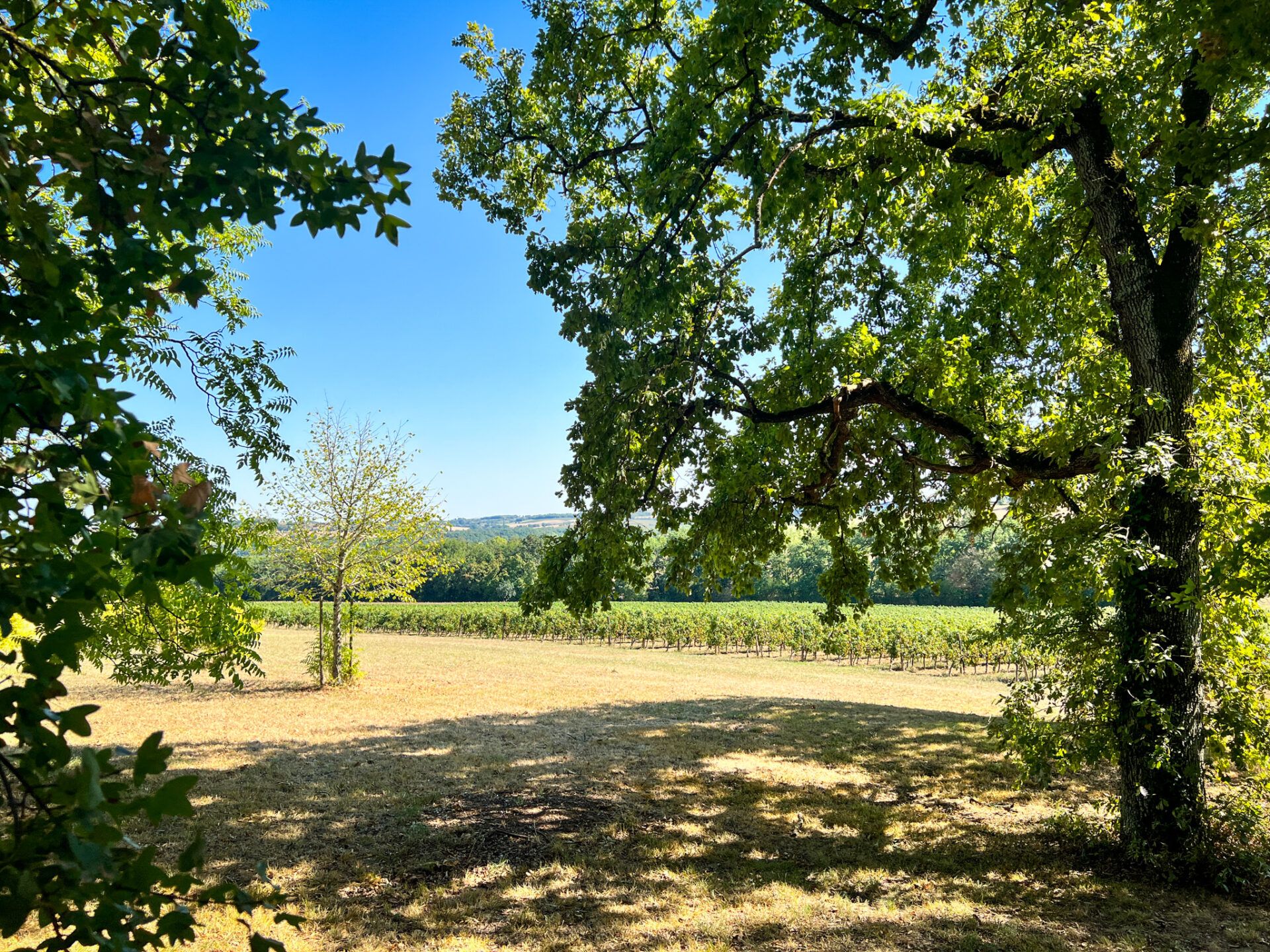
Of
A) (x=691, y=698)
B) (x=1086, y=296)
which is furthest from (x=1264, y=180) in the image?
(x=691, y=698)

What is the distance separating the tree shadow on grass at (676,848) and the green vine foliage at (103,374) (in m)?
4.64

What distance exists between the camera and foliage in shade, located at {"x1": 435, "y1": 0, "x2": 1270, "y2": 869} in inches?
224

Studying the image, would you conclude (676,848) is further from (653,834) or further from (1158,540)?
(1158,540)

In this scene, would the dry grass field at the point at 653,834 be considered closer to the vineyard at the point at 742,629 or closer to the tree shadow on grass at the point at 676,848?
the tree shadow on grass at the point at 676,848

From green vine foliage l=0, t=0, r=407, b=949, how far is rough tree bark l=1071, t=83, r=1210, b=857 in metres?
6.32

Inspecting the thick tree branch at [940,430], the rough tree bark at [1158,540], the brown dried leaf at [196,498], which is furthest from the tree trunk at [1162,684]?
the brown dried leaf at [196,498]

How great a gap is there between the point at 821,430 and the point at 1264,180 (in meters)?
5.19

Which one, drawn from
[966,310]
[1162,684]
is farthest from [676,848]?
[966,310]

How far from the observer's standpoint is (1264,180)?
5141 mm

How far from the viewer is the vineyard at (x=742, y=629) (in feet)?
100

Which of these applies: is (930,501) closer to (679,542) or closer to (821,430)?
(821,430)

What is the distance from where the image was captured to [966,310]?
10367 millimetres

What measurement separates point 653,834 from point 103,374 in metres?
7.17

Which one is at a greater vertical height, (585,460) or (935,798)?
(585,460)
